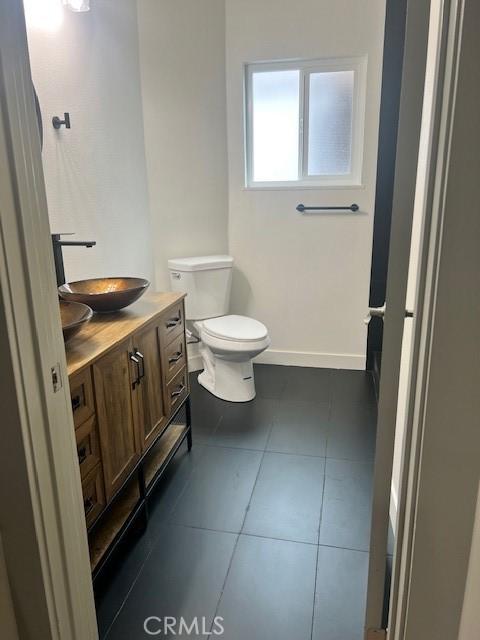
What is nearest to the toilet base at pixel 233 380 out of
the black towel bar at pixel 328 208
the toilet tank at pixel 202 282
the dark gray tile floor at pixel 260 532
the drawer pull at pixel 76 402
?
the dark gray tile floor at pixel 260 532

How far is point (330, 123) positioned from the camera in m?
3.11

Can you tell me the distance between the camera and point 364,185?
3.06 meters

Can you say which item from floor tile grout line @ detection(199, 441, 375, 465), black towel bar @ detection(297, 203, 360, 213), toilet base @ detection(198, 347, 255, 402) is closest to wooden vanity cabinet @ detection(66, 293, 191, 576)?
floor tile grout line @ detection(199, 441, 375, 465)

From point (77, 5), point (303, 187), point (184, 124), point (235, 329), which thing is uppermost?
point (77, 5)

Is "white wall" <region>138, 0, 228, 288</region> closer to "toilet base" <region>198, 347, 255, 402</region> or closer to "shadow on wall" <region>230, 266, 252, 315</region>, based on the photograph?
"shadow on wall" <region>230, 266, 252, 315</region>

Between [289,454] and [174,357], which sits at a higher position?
[174,357]

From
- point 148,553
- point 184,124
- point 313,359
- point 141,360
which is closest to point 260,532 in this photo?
point 148,553

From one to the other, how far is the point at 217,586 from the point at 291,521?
1.38 feet

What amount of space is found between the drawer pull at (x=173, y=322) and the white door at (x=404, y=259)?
117cm

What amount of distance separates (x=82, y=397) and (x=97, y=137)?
5.07 ft

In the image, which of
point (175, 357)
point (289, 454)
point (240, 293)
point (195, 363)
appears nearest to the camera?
point (175, 357)

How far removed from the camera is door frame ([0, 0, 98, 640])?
0.81 metres

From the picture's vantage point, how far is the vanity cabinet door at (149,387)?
5.80 ft

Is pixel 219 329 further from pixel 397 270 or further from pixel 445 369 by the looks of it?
pixel 445 369
